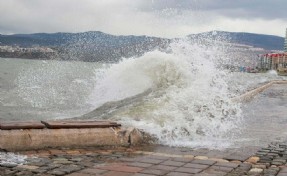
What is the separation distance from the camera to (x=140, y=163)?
15.7 ft

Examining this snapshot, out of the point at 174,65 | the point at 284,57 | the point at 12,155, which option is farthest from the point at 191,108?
the point at 284,57

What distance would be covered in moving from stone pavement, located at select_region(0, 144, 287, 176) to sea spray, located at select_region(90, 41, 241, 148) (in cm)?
81

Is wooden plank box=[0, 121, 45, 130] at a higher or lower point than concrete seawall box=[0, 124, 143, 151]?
higher

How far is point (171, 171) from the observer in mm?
4422

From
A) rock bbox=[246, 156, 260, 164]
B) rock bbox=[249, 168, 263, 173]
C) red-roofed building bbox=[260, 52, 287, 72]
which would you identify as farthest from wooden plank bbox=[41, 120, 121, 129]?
red-roofed building bbox=[260, 52, 287, 72]

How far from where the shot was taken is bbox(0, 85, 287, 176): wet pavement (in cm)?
436

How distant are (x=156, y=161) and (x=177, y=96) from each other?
4.74m

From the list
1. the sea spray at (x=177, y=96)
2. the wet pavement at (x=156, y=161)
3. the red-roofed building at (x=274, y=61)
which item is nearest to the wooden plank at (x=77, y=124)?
the wet pavement at (x=156, y=161)

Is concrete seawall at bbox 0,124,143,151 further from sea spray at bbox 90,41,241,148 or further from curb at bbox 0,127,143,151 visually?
sea spray at bbox 90,41,241,148

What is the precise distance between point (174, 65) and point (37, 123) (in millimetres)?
9621

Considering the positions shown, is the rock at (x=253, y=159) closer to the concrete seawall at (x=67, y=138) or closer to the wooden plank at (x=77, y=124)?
the concrete seawall at (x=67, y=138)

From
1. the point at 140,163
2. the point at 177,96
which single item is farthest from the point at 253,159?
the point at 177,96

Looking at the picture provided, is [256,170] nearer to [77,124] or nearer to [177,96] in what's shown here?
[77,124]

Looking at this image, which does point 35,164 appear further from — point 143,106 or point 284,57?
point 284,57
